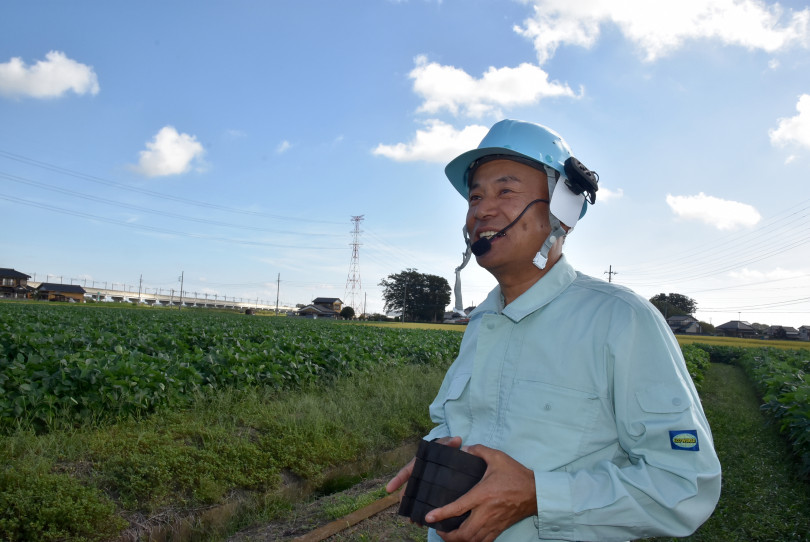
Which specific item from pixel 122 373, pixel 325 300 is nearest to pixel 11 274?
pixel 325 300

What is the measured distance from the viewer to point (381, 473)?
6.41 metres

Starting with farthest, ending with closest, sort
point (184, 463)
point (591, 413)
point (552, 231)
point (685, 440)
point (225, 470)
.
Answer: point (225, 470), point (184, 463), point (552, 231), point (591, 413), point (685, 440)

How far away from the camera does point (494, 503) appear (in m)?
1.28

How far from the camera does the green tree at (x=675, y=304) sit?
8219 cm

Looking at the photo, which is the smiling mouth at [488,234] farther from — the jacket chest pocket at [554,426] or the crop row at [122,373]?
the crop row at [122,373]

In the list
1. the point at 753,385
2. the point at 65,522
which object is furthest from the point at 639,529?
the point at 753,385

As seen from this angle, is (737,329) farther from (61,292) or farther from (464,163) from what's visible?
(61,292)

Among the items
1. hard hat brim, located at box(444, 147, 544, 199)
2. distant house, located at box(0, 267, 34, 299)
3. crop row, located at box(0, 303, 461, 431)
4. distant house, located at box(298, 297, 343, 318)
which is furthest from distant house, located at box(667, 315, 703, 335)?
distant house, located at box(0, 267, 34, 299)

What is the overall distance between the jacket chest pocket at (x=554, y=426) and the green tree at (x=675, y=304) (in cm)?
8561

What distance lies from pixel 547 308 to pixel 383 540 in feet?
11.3

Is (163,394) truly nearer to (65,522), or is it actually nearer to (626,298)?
(65,522)

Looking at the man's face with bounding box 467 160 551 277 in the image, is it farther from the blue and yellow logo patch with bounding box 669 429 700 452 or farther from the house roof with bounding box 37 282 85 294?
the house roof with bounding box 37 282 85 294

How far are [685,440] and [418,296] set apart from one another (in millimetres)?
90201

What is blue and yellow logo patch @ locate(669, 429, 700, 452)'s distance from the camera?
1.21 m
